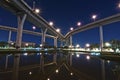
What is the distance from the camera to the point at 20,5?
47.6 metres

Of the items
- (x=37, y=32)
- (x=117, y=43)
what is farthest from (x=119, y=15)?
(x=37, y=32)

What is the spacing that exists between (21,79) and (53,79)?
2.01 meters

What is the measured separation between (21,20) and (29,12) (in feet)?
15.2

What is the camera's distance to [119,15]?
183ft

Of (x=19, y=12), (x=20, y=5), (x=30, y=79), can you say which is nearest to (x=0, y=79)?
(x=30, y=79)

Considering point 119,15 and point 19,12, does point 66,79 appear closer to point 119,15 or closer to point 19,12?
point 19,12

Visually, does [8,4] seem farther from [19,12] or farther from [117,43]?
[117,43]

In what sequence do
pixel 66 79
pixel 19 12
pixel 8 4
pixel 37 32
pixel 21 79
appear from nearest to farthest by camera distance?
pixel 21 79, pixel 66 79, pixel 8 4, pixel 19 12, pixel 37 32

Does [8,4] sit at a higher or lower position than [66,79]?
higher

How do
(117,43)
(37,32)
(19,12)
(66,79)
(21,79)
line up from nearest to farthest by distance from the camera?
(21,79)
(66,79)
(19,12)
(117,43)
(37,32)

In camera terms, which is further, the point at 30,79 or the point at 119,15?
the point at 119,15

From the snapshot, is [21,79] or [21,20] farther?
[21,20]

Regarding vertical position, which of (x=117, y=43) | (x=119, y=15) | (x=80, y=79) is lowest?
(x=80, y=79)

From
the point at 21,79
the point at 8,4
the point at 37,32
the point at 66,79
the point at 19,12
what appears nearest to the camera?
the point at 21,79
